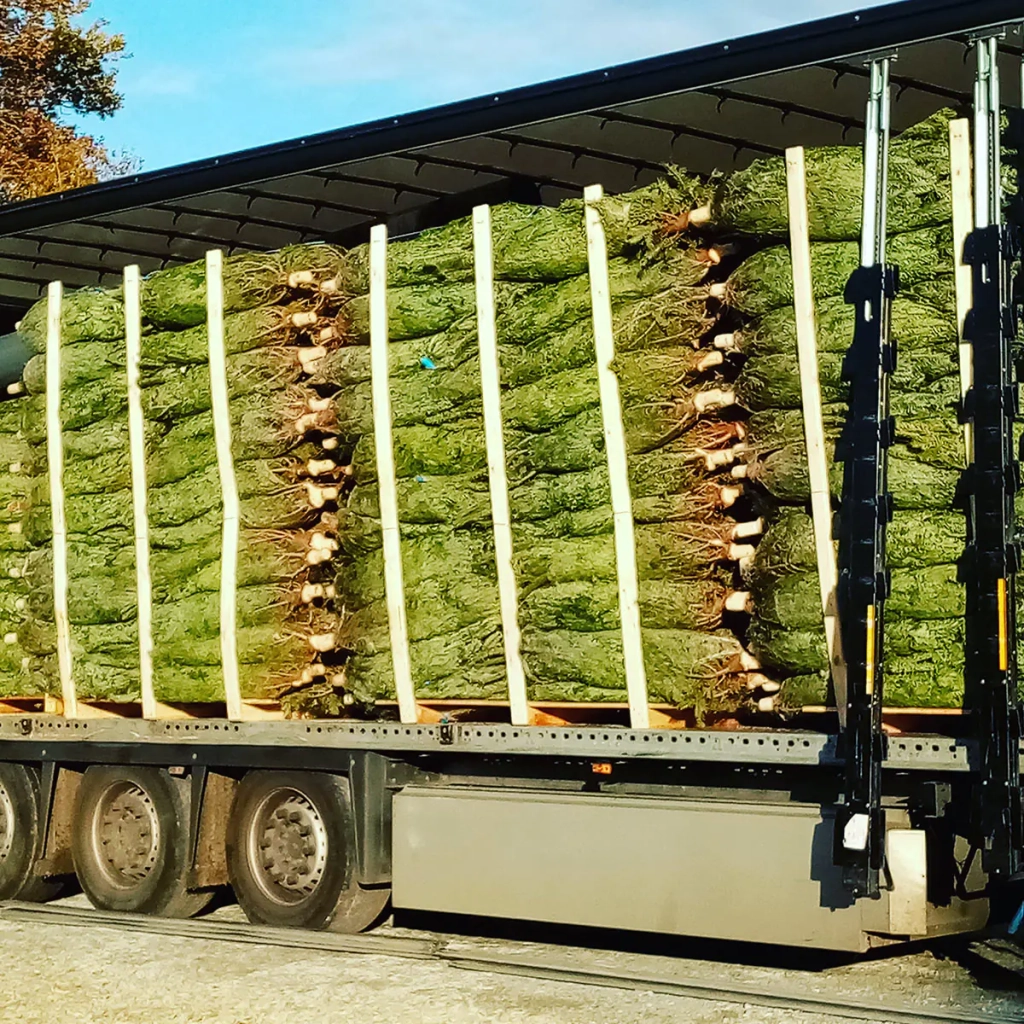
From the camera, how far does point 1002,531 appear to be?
7.63 m

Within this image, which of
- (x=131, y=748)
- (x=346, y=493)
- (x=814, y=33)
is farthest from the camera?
(x=131, y=748)

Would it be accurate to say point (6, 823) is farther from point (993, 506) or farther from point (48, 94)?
point (48, 94)

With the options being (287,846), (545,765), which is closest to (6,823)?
(287,846)

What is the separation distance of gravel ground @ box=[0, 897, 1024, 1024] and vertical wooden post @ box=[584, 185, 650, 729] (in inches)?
57.8

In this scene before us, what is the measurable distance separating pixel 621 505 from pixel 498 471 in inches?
30.7

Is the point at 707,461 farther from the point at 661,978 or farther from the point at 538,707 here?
the point at 661,978

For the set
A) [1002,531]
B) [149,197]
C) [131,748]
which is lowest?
[131,748]

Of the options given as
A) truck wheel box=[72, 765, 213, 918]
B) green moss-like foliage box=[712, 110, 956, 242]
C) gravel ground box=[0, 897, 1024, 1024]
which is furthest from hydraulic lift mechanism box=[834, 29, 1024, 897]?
truck wheel box=[72, 765, 213, 918]

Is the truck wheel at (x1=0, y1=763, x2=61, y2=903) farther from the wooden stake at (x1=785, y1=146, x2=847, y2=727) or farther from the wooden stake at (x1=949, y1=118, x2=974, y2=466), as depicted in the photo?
the wooden stake at (x1=949, y1=118, x2=974, y2=466)

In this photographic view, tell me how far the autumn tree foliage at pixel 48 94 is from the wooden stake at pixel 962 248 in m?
21.5

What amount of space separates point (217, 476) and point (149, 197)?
6.88 ft

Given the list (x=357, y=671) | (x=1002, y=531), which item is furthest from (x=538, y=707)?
(x=1002, y=531)

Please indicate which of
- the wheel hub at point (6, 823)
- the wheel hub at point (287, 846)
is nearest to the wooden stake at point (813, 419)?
the wheel hub at point (287, 846)

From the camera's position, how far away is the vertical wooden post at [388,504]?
991 cm
